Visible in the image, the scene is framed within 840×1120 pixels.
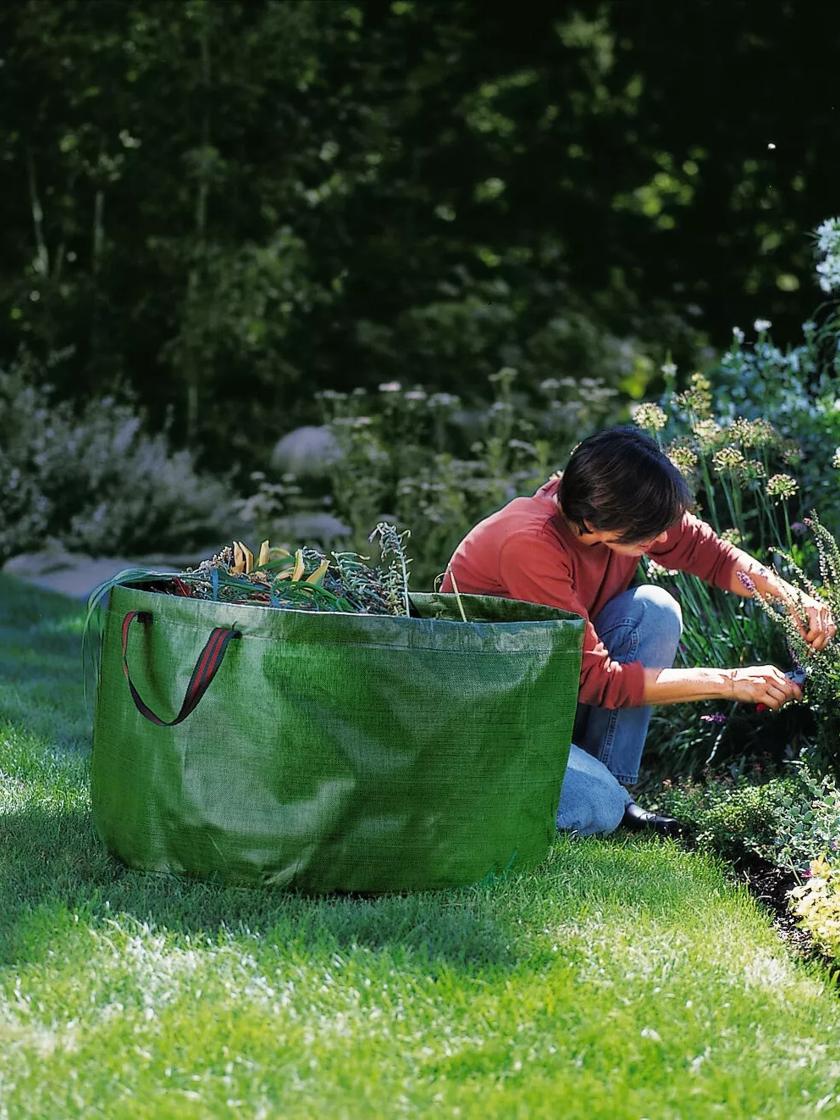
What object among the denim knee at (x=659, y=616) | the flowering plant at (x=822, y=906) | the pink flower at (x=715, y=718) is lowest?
the flowering plant at (x=822, y=906)

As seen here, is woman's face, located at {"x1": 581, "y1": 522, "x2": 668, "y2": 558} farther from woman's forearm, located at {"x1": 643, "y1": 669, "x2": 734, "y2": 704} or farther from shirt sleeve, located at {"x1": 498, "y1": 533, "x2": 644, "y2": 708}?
woman's forearm, located at {"x1": 643, "y1": 669, "x2": 734, "y2": 704}

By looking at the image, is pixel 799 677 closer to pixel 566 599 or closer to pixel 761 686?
pixel 761 686

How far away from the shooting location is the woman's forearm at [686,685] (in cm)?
268

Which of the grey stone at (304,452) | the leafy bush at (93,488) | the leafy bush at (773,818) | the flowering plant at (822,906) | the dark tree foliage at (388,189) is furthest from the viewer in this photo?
the dark tree foliage at (388,189)

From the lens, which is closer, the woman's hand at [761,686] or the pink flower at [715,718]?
the woman's hand at [761,686]

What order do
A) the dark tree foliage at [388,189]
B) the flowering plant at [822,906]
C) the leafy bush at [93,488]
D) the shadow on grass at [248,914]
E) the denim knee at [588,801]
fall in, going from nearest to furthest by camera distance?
the shadow on grass at [248,914]
the flowering plant at [822,906]
the denim knee at [588,801]
the leafy bush at [93,488]
the dark tree foliage at [388,189]

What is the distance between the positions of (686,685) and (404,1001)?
1.01 meters

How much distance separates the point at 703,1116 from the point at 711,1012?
0.27 m

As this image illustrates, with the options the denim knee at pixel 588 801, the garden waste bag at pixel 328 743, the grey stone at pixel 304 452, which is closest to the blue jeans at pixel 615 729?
the denim knee at pixel 588 801

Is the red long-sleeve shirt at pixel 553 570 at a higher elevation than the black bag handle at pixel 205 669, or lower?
higher

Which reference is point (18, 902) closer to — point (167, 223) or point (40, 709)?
point (40, 709)

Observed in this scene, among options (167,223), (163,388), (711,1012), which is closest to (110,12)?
(167,223)

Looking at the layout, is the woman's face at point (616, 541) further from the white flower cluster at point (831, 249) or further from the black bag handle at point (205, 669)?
the white flower cluster at point (831, 249)

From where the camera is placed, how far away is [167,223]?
816 cm
